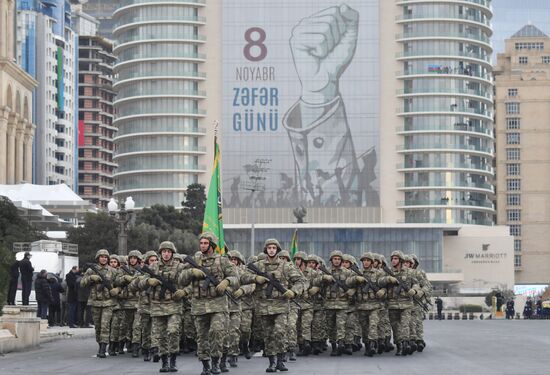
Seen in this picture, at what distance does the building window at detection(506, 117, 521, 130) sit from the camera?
17312 centimetres

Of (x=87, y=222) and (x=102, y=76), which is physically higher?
(x=102, y=76)

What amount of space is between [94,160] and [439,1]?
6768 centimetres

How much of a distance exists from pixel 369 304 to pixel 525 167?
14858cm

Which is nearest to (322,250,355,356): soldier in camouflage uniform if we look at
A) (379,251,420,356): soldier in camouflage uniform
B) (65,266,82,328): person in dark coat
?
(379,251,420,356): soldier in camouflage uniform

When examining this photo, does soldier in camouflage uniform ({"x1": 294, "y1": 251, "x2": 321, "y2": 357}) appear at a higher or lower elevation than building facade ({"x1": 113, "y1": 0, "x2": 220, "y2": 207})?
lower

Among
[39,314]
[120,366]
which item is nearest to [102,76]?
[39,314]

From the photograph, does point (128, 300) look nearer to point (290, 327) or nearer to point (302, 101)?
point (290, 327)

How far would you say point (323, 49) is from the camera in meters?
143

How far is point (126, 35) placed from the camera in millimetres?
146500

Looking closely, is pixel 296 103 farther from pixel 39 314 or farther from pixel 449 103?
pixel 39 314

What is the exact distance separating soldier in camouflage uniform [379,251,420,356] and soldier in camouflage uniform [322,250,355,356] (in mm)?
810

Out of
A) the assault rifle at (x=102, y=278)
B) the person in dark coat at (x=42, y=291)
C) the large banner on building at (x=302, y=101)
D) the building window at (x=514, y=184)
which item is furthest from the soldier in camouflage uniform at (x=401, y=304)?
the building window at (x=514, y=184)

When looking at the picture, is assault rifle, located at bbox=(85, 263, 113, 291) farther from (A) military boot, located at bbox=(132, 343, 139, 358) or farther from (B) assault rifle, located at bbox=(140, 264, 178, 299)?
(B) assault rifle, located at bbox=(140, 264, 178, 299)

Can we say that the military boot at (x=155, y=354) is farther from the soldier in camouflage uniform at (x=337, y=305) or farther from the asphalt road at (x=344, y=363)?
the soldier in camouflage uniform at (x=337, y=305)
